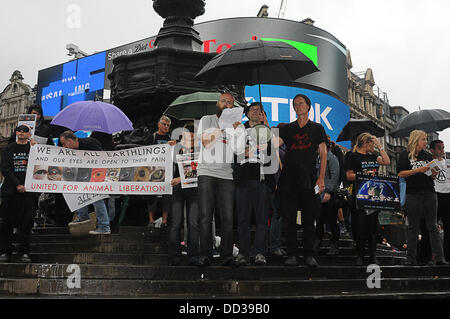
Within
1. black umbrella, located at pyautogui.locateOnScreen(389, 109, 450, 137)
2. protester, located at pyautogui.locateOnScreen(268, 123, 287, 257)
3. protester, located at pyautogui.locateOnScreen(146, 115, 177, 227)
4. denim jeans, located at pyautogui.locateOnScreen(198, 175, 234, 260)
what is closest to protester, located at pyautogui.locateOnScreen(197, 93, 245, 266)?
denim jeans, located at pyautogui.locateOnScreen(198, 175, 234, 260)

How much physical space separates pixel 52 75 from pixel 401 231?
3679 centimetres

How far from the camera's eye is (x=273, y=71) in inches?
264

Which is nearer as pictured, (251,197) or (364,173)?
(251,197)

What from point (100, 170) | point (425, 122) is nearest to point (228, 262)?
point (100, 170)

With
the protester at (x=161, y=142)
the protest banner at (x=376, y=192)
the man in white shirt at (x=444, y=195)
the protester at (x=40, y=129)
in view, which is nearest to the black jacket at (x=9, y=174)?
the protester at (x=40, y=129)

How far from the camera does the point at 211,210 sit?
16.3 feet

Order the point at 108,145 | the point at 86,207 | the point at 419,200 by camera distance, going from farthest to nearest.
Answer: the point at 108,145
the point at 86,207
the point at 419,200

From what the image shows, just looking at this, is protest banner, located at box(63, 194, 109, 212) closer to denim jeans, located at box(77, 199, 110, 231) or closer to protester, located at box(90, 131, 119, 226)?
denim jeans, located at box(77, 199, 110, 231)

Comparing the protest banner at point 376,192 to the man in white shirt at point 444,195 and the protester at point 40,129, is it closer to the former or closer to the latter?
the man in white shirt at point 444,195

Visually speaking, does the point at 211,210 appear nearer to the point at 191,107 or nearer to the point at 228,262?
the point at 228,262

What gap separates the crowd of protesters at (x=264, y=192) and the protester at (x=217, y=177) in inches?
0.4

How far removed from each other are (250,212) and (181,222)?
0.84 m
